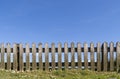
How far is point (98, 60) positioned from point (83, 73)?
4005 mm

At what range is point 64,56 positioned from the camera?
21031 mm

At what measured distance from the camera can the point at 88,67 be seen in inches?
838

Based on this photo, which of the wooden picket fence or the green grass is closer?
the green grass

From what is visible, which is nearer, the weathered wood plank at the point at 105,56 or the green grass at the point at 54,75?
the green grass at the point at 54,75

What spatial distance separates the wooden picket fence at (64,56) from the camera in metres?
21.0

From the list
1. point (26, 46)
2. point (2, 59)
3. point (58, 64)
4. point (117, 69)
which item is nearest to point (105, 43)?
point (117, 69)

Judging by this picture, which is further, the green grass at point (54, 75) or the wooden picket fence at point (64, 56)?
the wooden picket fence at point (64, 56)

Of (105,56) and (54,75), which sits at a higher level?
(105,56)

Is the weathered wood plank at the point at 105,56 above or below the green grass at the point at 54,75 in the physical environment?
above

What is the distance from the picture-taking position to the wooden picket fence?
21031 mm

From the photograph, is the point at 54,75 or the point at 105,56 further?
the point at 105,56

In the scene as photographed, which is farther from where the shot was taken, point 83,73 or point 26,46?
point 26,46

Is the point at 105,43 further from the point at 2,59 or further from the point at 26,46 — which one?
the point at 2,59

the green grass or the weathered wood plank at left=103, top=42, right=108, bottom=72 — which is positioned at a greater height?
the weathered wood plank at left=103, top=42, right=108, bottom=72
